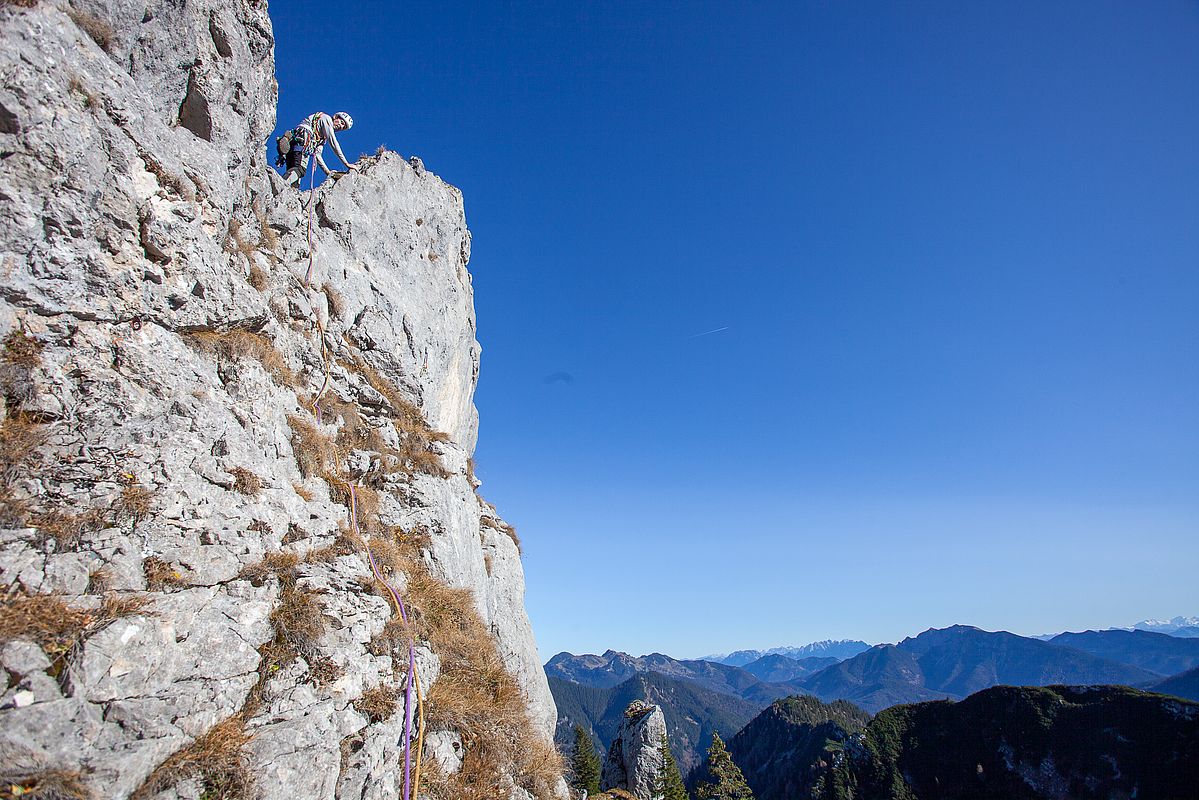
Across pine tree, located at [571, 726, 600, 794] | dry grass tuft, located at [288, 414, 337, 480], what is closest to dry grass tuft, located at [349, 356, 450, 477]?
dry grass tuft, located at [288, 414, 337, 480]

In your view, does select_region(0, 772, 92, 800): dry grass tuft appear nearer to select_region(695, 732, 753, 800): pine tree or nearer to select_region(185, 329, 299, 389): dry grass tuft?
select_region(185, 329, 299, 389): dry grass tuft

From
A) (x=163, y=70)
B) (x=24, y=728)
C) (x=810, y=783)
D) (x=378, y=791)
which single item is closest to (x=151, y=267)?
(x=163, y=70)

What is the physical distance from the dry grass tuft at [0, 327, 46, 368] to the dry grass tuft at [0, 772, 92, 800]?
558 centimetres

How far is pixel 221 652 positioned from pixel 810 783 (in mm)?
173807

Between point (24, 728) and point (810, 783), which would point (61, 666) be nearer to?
point (24, 728)

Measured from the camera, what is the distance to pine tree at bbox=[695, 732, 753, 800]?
5022 centimetres

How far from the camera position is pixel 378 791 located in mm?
7414

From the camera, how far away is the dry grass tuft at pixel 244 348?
10055 millimetres

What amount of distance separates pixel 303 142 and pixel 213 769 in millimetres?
20310

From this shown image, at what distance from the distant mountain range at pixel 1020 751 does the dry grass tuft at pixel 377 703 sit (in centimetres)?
13872

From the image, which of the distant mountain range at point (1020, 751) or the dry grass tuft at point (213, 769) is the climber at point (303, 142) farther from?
the distant mountain range at point (1020, 751)

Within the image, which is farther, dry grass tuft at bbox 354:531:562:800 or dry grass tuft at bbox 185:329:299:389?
dry grass tuft at bbox 185:329:299:389

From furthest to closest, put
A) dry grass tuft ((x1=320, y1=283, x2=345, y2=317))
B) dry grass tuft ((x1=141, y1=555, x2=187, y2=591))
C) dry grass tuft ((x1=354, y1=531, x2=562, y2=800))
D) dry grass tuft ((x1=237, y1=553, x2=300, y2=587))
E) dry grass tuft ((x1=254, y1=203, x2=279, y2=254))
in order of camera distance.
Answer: dry grass tuft ((x1=320, y1=283, x2=345, y2=317)) < dry grass tuft ((x1=254, y1=203, x2=279, y2=254)) < dry grass tuft ((x1=354, y1=531, x2=562, y2=800)) < dry grass tuft ((x1=237, y1=553, x2=300, y2=587)) < dry grass tuft ((x1=141, y1=555, x2=187, y2=591))

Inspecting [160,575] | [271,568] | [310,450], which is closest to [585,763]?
[310,450]
